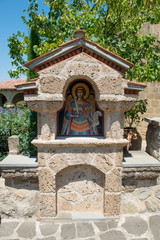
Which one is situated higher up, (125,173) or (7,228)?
(125,173)

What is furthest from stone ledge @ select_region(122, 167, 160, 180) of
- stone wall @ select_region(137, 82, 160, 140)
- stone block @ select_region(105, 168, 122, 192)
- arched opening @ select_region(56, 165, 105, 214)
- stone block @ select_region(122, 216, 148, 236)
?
stone wall @ select_region(137, 82, 160, 140)

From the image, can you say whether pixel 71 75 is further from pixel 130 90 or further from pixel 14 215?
pixel 14 215

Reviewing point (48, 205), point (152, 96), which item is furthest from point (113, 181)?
point (152, 96)

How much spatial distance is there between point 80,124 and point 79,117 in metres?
0.15

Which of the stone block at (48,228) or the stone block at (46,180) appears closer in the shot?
the stone block at (48,228)

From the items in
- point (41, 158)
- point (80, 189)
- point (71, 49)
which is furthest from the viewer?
point (80, 189)

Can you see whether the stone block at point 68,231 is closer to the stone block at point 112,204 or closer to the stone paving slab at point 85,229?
the stone paving slab at point 85,229

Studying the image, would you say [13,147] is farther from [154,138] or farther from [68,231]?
[154,138]

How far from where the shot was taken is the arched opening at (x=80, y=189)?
3400mm

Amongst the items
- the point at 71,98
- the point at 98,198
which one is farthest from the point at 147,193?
the point at 71,98

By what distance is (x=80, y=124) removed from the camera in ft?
11.0

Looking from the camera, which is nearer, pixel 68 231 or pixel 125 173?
pixel 68 231

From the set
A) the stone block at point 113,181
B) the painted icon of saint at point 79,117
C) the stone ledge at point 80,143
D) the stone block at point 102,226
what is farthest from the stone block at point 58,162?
the stone block at point 102,226

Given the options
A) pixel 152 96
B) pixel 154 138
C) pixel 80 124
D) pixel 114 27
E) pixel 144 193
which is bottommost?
pixel 144 193
